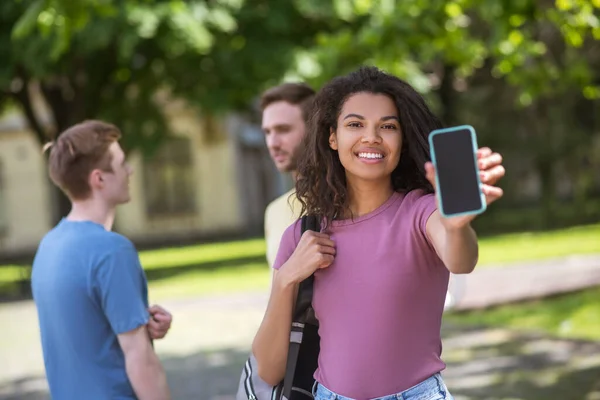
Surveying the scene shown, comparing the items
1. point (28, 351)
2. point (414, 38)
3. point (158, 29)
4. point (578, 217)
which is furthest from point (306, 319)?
point (578, 217)

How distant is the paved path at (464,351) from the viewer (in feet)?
26.3

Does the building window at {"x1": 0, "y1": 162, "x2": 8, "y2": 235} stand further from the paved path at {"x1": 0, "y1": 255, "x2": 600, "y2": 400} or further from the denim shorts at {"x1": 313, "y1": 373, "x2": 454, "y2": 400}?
the denim shorts at {"x1": 313, "y1": 373, "x2": 454, "y2": 400}

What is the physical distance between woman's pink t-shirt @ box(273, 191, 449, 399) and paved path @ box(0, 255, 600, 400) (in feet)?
16.7

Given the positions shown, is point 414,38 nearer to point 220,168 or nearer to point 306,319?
point 306,319

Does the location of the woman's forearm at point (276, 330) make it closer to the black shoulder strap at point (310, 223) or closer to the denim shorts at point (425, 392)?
the black shoulder strap at point (310, 223)

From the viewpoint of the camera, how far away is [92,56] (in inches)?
852

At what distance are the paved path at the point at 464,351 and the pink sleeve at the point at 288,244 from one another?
5.00 m

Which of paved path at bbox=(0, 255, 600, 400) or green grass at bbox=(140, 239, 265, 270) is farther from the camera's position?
green grass at bbox=(140, 239, 265, 270)

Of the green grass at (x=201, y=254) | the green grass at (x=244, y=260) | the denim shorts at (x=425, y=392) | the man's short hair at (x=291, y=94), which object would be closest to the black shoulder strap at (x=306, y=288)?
the denim shorts at (x=425, y=392)

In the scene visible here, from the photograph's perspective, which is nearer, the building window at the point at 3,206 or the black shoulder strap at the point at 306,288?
the black shoulder strap at the point at 306,288

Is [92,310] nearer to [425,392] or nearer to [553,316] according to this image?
[425,392]

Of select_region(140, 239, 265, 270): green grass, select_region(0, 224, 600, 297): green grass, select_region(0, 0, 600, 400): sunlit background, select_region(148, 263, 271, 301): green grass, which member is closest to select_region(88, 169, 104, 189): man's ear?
select_region(0, 0, 600, 400): sunlit background

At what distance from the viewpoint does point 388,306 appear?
2.53 meters

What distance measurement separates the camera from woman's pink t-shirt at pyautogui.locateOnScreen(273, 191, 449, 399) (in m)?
2.52
